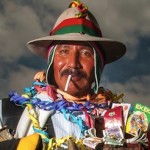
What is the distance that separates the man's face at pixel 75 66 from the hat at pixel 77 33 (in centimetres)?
8

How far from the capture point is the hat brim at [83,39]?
126 inches

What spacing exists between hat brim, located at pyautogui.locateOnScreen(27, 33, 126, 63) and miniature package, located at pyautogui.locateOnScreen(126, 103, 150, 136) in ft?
2.44

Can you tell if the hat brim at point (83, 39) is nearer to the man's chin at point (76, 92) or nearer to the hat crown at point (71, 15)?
the hat crown at point (71, 15)

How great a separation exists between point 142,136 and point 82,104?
627 millimetres

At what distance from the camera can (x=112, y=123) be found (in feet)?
8.60

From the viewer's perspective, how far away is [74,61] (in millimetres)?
3102

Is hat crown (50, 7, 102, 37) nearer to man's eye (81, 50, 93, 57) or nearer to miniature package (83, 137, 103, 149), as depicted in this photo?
man's eye (81, 50, 93, 57)

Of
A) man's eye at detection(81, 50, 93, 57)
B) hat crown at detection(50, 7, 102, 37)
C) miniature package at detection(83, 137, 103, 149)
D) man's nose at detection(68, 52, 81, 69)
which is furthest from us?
hat crown at detection(50, 7, 102, 37)

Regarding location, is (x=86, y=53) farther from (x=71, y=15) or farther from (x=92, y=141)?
(x=92, y=141)

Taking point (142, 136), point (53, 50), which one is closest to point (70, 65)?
point (53, 50)

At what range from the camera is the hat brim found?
3.19m

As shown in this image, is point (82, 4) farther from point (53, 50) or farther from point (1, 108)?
point (1, 108)

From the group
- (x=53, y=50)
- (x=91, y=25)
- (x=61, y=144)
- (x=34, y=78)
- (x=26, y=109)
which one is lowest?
(x=61, y=144)

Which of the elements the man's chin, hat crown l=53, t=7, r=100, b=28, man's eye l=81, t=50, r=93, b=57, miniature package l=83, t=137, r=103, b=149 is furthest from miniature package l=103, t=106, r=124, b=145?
hat crown l=53, t=7, r=100, b=28
